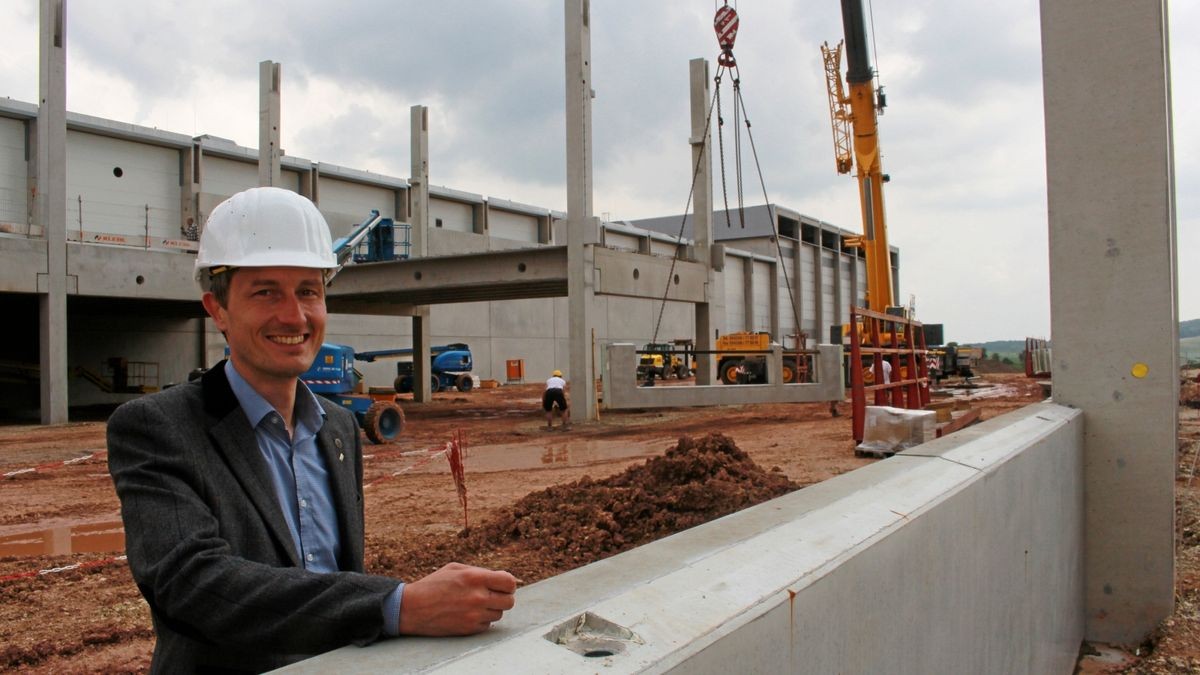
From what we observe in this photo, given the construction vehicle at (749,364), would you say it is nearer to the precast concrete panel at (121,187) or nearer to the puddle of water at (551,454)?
the puddle of water at (551,454)

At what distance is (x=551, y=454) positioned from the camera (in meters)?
14.5

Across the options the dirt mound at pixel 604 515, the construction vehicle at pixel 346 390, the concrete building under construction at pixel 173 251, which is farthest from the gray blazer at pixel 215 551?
the concrete building under construction at pixel 173 251

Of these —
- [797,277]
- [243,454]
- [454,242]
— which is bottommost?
[243,454]

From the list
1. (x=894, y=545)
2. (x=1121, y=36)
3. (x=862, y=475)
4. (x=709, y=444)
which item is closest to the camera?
(x=894, y=545)

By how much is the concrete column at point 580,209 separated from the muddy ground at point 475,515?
12.6ft

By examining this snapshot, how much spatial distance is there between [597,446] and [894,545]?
13.4 metres

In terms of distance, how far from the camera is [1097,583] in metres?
5.75

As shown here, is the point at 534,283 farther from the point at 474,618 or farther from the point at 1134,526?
the point at 474,618

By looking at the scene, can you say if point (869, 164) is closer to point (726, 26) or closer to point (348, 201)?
point (726, 26)

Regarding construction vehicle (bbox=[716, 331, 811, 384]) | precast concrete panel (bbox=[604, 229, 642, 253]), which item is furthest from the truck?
precast concrete panel (bbox=[604, 229, 642, 253])

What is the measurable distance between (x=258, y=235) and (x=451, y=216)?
40.6 meters

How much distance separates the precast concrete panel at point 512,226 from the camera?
144 ft

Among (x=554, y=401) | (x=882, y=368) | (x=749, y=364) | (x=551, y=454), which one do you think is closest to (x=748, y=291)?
(x=749, y=364)

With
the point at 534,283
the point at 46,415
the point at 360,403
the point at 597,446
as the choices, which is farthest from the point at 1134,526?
the point at 46,415
